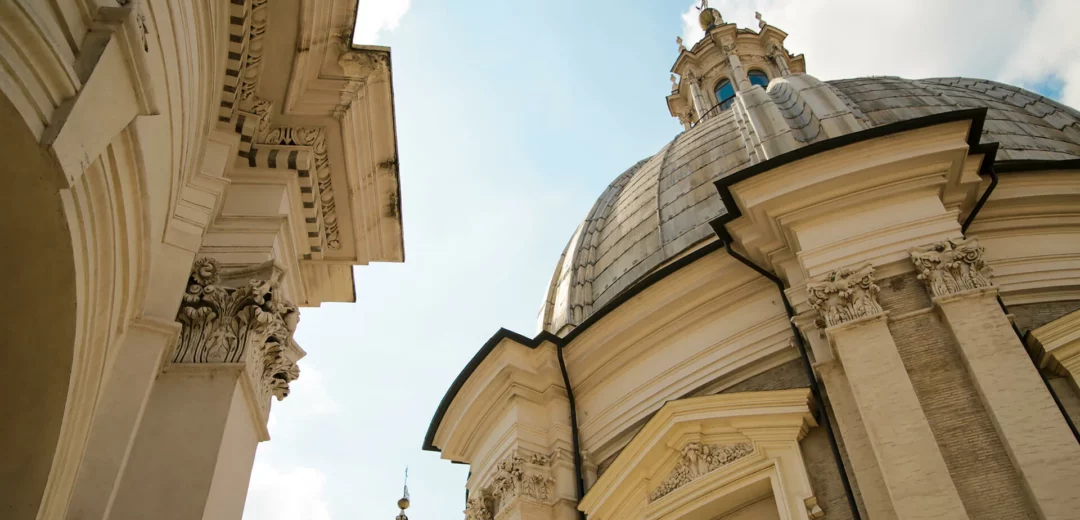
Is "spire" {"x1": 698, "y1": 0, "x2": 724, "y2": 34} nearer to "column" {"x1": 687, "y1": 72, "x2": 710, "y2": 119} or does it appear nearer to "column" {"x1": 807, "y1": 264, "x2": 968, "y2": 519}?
"column" {"x1": 687, "y1": 72, "x2": 710, "y2": 119}

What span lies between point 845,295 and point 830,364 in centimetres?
69

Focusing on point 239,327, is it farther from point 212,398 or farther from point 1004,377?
point 1004,377

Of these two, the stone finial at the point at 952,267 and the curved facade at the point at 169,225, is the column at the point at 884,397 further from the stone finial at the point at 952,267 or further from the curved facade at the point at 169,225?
the curved facade at the point at 169,225

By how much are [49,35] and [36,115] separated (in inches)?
11.9

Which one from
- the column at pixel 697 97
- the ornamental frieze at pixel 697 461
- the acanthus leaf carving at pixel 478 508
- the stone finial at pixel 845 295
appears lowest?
the ornamental frieze at pixel 697 461

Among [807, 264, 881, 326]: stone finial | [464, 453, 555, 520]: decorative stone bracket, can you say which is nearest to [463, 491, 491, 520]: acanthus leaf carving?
[464, 453, 555, 520]: decorative stone bracket

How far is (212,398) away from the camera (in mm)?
4930

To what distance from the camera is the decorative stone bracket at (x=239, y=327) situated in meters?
5.15

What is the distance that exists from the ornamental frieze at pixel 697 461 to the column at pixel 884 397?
160 cm

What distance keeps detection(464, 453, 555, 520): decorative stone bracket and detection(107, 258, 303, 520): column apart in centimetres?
514

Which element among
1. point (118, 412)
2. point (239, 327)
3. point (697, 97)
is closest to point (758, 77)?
point (697, 97)

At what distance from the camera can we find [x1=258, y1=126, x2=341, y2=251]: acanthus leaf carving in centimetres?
652

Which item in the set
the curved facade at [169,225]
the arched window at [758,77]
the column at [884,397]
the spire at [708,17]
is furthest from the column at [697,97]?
the curved facade at [169,225]

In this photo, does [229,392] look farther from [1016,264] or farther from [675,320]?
[1016,264]
